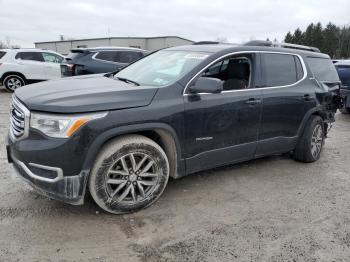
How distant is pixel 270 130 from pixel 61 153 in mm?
2760

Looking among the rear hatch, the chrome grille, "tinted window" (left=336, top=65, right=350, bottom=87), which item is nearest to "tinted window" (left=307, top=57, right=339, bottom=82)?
the rear hatch

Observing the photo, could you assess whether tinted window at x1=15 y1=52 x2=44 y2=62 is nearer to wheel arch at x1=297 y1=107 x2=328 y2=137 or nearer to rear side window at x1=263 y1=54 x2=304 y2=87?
rear side window at x1=263 y1=54 x2=304 y2=87

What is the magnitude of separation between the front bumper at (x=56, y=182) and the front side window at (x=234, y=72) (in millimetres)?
1964

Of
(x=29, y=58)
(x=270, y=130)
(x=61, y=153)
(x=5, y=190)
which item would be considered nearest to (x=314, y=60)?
(x=270, y=130)

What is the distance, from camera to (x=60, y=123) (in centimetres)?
308

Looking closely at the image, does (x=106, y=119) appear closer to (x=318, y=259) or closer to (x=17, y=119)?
(x=17, y=119)

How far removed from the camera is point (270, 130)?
4.63 m

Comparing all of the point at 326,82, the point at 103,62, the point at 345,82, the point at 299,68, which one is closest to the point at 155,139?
the point at 299,68

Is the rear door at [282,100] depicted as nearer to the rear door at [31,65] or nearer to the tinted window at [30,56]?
the rear door at [31,65]

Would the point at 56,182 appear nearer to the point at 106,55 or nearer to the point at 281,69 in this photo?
the point at 281,69

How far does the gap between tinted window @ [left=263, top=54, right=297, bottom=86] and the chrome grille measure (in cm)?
295

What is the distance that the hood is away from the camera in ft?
10.2

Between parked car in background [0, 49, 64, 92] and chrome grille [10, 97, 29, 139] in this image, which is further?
parked car in background [0, 49, 64, 92]

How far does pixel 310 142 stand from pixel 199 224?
2657 mm
